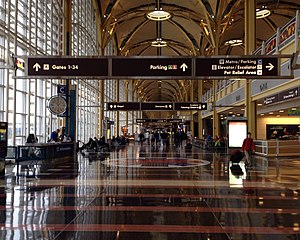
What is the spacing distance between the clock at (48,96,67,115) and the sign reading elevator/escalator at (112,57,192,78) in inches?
279

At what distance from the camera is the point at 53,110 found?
20.4 m

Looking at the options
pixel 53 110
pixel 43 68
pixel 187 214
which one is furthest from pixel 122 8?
pixel 187 214

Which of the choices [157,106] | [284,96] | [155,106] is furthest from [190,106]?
[284,96]

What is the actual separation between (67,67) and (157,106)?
23.1 meters

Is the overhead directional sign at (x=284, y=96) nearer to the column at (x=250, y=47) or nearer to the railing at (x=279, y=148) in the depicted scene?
the railing at (x=279, y=148)

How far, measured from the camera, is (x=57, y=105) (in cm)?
2045

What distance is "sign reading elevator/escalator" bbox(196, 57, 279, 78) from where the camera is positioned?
14.3 meters

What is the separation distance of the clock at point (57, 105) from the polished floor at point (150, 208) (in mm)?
7712

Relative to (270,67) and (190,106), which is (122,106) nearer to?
(190,106)

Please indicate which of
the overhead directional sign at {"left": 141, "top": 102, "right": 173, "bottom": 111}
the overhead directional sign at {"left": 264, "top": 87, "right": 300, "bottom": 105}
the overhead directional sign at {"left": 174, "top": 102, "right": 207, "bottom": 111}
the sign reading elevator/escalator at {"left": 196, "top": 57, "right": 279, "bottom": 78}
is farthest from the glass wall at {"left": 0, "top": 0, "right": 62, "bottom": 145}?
the overhead directional sign at {"left": 174, "top": 102, "right": 207, "bottom": 111}

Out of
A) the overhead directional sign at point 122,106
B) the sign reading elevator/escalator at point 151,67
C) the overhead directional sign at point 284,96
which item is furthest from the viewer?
the overhead directional sign at point 122,106

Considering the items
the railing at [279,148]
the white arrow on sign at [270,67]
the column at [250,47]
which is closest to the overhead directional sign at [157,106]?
the column at [250,47]

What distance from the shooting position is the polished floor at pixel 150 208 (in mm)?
5988

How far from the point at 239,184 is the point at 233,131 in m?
11.0
